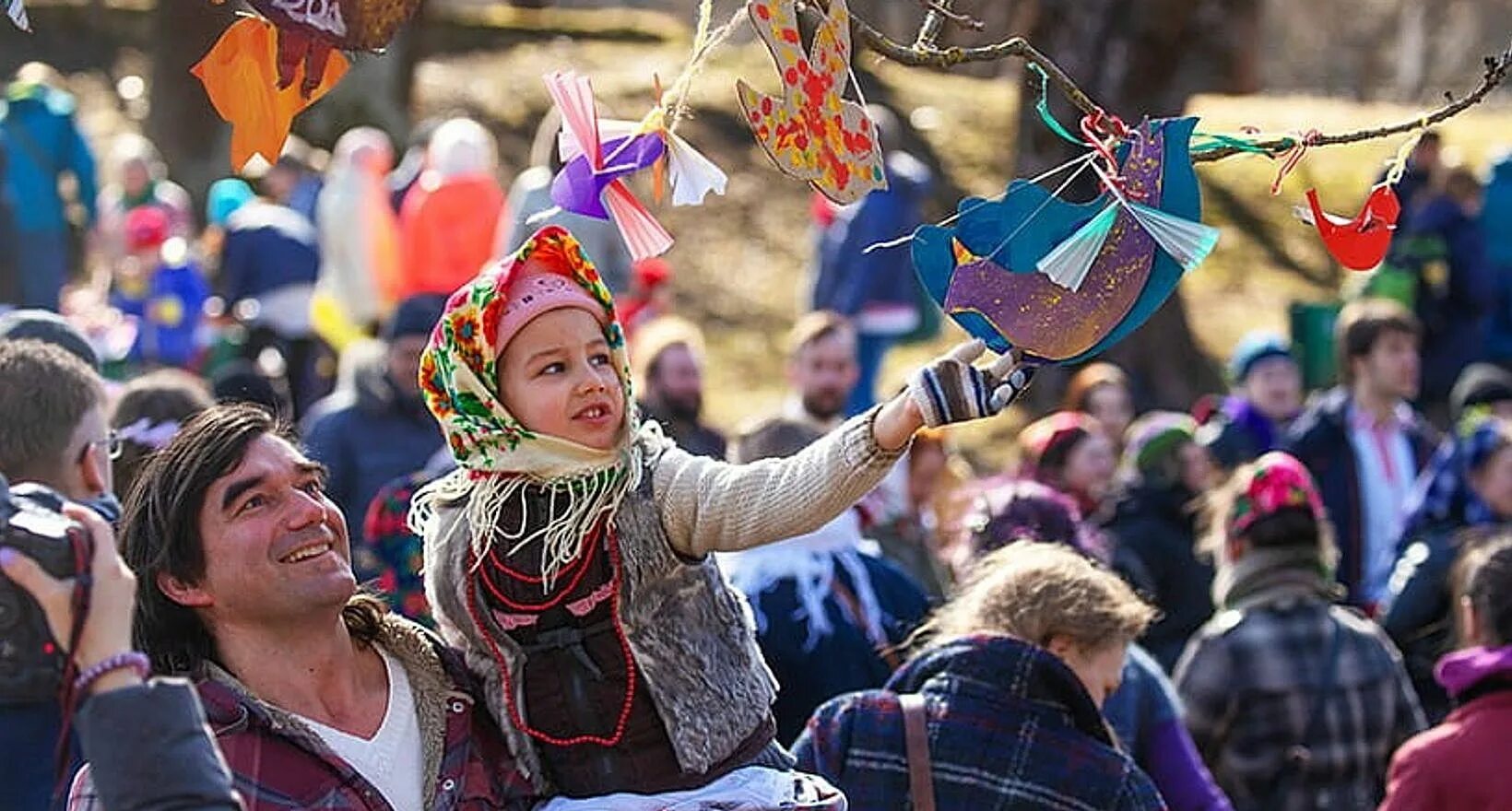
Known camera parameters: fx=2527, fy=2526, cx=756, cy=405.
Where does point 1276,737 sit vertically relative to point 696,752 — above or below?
below

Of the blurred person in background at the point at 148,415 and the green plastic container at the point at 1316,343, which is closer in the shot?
the blurred person in background at the point at 148,415

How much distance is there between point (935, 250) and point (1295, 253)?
15825mm

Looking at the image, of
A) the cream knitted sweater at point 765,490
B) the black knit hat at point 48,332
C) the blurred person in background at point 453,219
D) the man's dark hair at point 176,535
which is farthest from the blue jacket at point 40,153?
the cream knitted sweater at point 765,490

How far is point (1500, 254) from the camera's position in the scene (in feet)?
42.0

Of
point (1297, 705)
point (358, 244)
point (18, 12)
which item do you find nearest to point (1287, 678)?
point (1297, 705)

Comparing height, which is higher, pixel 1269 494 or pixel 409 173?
pixel 1269 494

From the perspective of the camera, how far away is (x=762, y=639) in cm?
555

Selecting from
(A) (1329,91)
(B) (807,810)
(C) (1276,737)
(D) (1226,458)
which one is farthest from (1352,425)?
(A) (1329,91)

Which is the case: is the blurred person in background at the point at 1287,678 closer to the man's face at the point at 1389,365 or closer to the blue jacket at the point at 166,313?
the man's face at the point at 1389,365

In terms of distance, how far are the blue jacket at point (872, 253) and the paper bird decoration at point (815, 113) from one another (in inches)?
323

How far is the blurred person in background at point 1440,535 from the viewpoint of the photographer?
22.3 feet

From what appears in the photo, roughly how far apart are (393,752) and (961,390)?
966 millimetres

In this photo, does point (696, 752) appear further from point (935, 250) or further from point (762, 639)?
point (762, 639)

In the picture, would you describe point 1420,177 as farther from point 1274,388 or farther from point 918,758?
point 918,758
